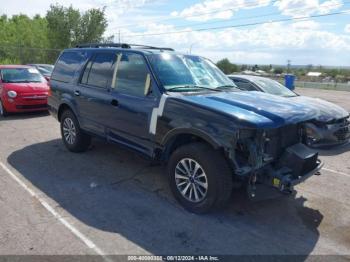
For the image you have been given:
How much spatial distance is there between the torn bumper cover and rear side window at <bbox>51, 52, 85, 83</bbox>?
3811 mm

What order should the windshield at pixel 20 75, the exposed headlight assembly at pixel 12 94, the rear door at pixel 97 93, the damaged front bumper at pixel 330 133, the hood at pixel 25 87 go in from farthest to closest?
the windshield at pixel 20 75 → the hood at pixel 25 87 → the exposed headlight assembly at pixel 12 94 → the damaged front bumper at pixel 330 133 → the rear door at pixel 97 93

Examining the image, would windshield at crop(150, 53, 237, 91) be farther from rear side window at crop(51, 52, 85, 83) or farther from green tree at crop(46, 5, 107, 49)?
green tree at crop(46, 5, 107, 49)

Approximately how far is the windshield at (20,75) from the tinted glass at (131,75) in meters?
6.69

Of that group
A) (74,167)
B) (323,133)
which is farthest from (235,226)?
(323,133)

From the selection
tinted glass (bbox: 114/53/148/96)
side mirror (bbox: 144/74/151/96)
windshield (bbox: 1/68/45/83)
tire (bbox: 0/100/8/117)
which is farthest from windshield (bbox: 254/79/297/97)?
tire (bbox: 0/100/8/117)

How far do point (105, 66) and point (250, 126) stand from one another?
2.83 metres

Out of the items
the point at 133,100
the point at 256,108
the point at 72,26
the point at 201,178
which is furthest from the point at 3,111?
the point at 72,26

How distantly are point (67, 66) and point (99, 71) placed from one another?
1.21 m

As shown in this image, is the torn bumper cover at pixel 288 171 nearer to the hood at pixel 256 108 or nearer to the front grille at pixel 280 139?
the front grille at pixel 280 139

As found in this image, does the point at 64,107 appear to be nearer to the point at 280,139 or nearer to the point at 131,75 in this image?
the point at 131,75

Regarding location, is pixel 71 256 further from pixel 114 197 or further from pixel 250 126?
pixel 250 126

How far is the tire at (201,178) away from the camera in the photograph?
381 cm

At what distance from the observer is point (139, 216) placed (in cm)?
405

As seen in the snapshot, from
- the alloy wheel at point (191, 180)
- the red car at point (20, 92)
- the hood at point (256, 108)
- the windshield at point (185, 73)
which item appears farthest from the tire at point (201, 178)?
the red car at point (20, 92)
